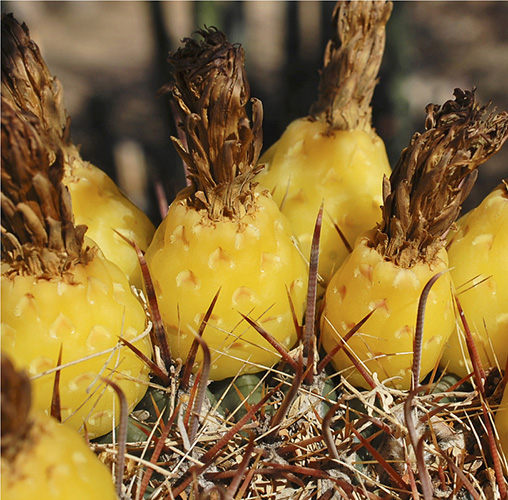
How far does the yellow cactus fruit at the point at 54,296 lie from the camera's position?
0.58 meters

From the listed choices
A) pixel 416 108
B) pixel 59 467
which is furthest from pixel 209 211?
pixel 416 108

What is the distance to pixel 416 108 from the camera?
3.06 m

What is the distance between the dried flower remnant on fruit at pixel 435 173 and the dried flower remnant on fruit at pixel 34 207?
0.36 m

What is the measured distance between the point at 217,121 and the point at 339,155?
305 mm

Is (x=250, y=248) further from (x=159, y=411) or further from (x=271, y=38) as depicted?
(x=271, y=38)

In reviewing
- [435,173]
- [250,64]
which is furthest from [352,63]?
[250,64]

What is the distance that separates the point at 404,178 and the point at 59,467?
45cm

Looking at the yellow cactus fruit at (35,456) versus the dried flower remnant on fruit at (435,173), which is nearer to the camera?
the yellow cactus fruit at (35,456)

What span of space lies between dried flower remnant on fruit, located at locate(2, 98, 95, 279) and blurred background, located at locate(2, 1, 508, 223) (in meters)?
0.94

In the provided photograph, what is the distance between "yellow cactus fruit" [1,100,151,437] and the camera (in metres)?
0.58

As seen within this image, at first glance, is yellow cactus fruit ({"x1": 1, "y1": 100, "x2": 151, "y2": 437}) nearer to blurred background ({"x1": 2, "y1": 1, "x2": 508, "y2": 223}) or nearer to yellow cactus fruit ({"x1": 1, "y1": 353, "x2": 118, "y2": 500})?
yellow cactus fruit ({"x1": 1, "y1": 353, "x2": 118, "y2": 500})

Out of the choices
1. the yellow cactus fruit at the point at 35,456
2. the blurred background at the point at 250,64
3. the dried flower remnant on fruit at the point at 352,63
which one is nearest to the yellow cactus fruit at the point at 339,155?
the dried flower remnant on fruit at the point at 352,63

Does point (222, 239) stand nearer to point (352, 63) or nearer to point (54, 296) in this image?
point (54, 296)

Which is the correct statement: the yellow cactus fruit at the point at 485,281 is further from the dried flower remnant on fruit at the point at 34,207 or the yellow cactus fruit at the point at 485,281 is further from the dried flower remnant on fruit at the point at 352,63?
the dried flower remnant on fruit at the point at 34,207
